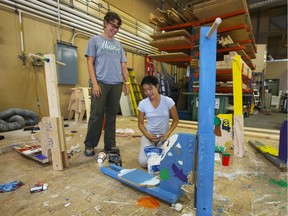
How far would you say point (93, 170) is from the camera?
1364 mm

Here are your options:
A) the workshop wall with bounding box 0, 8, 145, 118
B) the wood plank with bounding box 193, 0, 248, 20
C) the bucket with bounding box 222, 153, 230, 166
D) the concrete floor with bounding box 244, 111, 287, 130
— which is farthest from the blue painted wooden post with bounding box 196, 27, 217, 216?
the concrete floor with bounding box 244, 111, 287, 130

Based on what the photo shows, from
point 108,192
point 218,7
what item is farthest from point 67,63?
point 108,192

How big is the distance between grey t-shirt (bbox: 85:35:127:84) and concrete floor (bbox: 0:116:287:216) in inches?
29.8

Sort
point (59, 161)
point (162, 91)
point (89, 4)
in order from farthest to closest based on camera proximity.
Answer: point (162, 91)
point (89, 4)
point (59, 161)

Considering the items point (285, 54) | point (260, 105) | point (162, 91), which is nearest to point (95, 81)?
point (162, 91)

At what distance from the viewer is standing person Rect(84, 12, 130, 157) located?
158 cm

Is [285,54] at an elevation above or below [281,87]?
above

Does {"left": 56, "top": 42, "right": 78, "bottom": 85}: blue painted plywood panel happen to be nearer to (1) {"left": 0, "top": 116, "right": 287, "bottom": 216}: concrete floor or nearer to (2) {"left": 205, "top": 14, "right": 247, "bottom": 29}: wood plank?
(1) {"left": 0, "top": 116, "right": 287, "bottom": 216}: concrete floor

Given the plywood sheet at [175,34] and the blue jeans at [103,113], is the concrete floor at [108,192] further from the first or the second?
the plywood sheet at [175,34]

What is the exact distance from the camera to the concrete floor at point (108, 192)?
0.89 metres

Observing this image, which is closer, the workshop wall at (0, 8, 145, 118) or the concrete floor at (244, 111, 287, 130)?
the workshop wall at (0, 8, 145, 118)

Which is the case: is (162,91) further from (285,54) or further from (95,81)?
(285,54)

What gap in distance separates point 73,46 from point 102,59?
7.59 ft

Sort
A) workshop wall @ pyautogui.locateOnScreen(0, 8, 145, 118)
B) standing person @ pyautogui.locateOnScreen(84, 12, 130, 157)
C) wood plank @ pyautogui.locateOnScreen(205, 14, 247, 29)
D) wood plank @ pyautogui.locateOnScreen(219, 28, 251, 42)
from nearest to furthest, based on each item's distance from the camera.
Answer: standing person @ pyautogui.locateOnScreen(84, 12, 130, 157) → workshop wall @ pyautogui.locateOnScreen(0, 8, 145, 118) → wood plank @ pyautogui.locateOnScreen(205, 14, 247, 29) → wood plank @ pyautogui.locateOnScreen(219, 28, 251, 42)
